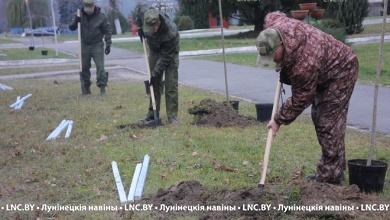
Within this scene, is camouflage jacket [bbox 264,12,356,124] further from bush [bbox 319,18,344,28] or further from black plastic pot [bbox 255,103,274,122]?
bush [bbox 319,18,344,28]

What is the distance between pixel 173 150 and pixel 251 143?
3.51 ft

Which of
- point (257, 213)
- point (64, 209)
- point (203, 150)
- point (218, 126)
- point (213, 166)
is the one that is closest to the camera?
point (257, 213)

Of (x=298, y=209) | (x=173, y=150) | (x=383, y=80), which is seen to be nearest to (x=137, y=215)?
(x=298, y=209)

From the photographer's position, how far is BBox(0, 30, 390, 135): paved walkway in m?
9.59

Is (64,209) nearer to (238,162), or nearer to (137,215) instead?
(137,215)

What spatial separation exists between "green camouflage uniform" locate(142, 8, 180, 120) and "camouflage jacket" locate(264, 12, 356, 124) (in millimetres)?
3632

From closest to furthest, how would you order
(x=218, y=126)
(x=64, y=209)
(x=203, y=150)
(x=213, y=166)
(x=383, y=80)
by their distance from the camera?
(x=64, y=209)
(x=213, y=166)
(x=203, y=150)
(x=218, y=126)
(x=383, y=80)

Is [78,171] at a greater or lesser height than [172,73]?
lesser

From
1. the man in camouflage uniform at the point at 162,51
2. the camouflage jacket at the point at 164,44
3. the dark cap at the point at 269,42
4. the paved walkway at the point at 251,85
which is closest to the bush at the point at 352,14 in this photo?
the paved walkway at the point at 251,85

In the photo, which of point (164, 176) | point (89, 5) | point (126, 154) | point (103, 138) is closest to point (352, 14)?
point (89, 5)

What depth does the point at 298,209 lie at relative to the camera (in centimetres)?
476

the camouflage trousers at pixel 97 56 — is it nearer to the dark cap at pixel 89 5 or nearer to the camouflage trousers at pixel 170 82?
the dark cap at pixel 89 5

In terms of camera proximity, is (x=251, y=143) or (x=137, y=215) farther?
(x=251, y=143)

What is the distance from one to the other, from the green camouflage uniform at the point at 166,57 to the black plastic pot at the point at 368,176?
4.22m
